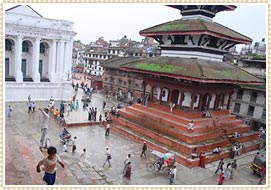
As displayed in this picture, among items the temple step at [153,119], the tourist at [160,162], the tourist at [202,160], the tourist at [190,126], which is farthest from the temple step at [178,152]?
the tourist at [160,162]

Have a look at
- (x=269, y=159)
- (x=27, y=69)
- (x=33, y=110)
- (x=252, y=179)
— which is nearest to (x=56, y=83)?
(x=27, y=69)

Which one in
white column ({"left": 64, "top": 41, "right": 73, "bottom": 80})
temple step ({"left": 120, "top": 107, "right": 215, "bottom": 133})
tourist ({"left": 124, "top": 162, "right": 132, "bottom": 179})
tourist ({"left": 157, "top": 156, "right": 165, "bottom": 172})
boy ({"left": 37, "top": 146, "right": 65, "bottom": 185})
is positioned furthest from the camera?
white column ({"left": 64, "top": 41, "right": 73, "bottom": 80})

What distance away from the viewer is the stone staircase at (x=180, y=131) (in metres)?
18.5

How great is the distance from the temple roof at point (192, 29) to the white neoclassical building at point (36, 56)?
14313mm

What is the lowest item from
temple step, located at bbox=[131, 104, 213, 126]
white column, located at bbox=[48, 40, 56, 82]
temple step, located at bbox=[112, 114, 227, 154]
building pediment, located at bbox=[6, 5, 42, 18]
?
temple step, located at bbox=[112, 114, 227, 154]

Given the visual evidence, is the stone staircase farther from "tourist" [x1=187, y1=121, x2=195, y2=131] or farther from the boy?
the boy

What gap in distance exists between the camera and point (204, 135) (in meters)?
19.3

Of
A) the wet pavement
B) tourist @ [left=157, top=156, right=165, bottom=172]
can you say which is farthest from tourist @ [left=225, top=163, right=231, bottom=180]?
tourist @ [left=157, top=156, right=165, bottom=172]

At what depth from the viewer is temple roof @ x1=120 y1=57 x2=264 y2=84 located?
18.4 m

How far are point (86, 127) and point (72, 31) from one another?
1563 centimetres

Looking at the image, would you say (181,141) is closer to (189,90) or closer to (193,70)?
(189,90)

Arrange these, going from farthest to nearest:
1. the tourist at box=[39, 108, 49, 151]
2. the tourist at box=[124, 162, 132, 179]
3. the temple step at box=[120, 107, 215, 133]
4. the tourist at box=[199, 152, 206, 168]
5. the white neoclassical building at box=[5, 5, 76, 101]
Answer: the white neoclassical building at box=[5, 5, 76, 101] < the temple step at box=[120, 107, 215, 133] < the tourist at box=[199, 152, 206, 168] < the tourist at box=[39, 108, 49, 151] < the tourist at box=[124, 162, 132, 179]

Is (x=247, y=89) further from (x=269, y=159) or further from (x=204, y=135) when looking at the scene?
(x=269, y=159)

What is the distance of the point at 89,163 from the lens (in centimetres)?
1599
